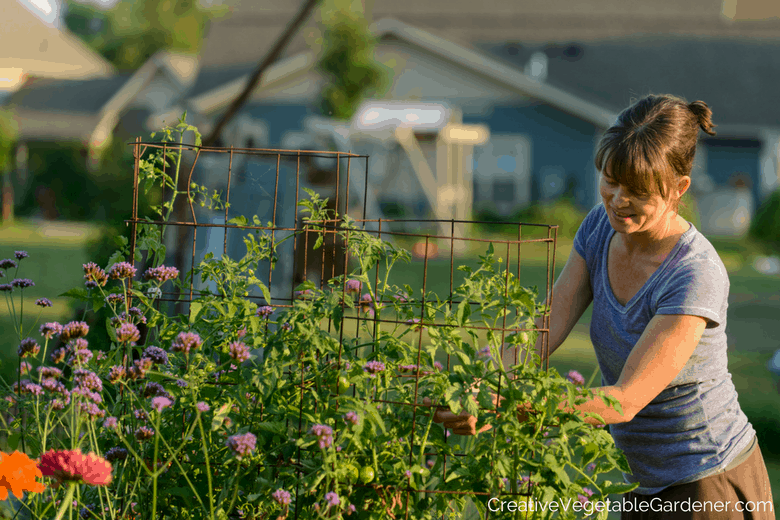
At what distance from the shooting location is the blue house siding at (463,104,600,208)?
16.9 meters

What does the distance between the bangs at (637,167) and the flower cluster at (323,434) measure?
816 millimetres

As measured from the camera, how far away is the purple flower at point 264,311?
1649mm

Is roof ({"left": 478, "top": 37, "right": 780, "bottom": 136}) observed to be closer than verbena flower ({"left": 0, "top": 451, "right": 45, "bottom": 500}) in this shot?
No

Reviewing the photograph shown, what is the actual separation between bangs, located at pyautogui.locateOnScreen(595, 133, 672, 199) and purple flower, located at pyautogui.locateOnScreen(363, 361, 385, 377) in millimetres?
655

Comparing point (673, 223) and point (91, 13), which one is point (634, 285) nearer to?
point (673, 223)

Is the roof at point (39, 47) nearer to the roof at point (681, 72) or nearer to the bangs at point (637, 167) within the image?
the roof at point (681, 72)

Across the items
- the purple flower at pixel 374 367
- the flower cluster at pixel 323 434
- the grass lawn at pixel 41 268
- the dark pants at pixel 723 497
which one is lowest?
the grass lawn at pixel 41 268

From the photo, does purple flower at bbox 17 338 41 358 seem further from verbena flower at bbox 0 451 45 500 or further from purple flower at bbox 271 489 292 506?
purple flower at bbox 271 489 292 506

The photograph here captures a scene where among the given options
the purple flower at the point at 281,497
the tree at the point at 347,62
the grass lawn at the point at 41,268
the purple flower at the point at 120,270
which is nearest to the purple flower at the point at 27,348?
the purple flower at the point at 120,270

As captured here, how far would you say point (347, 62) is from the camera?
49.9 feet

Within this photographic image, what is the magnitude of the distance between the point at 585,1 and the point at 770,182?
9.73 metres

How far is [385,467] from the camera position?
152 centimetres

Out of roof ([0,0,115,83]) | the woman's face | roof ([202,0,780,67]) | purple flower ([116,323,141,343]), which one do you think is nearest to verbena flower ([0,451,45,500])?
purple flower ([116,323,141,343])

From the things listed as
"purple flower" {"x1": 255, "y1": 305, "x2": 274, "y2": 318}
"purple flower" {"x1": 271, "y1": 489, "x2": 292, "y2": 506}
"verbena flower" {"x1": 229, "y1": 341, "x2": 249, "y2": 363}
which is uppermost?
"purple flower" {"x1": 255, "y1": 305, "x2": 274, "y2": 318}
